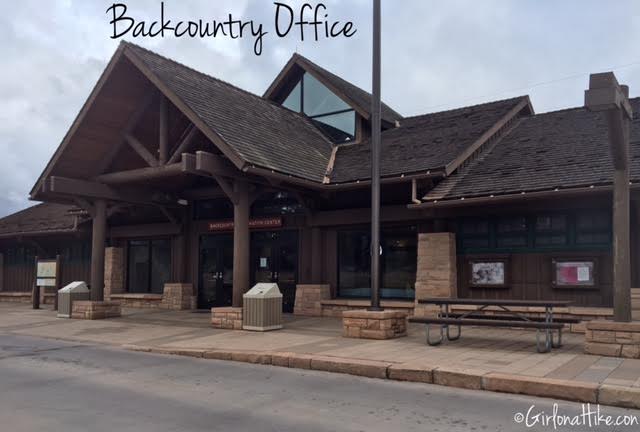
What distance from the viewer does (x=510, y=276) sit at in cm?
1295

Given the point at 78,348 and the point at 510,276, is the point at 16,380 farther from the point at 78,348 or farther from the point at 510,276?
the point at 510,276

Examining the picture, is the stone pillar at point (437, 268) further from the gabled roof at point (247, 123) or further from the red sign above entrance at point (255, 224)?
the red sign above entrance at point (255, 224)

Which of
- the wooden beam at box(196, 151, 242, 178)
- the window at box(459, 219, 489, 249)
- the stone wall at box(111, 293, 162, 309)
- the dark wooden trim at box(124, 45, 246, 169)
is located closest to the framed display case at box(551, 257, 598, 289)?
the window at box(459, 219, 489, 249)

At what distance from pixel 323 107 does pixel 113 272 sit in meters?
9.30

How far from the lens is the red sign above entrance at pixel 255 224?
54.5ft

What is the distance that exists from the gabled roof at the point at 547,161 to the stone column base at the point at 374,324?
10.3 feet

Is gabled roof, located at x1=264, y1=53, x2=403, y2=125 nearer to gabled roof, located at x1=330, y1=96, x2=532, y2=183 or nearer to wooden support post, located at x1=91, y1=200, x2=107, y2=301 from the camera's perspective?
gabled roof, located at x1=330, y1=96, x2=532, y2=183

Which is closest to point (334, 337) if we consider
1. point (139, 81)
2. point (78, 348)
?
point (78, 348)

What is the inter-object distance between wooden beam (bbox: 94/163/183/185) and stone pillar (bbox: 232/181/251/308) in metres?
1.49

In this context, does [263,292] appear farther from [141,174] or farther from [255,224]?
[141,174]

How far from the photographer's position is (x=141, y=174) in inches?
587

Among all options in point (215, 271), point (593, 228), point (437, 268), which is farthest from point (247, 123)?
point (593, 228)

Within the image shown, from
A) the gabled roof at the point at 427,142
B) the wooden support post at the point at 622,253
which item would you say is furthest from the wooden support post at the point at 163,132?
the wooden support post at the point at 622,253

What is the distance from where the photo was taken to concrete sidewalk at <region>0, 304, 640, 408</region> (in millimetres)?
6949
